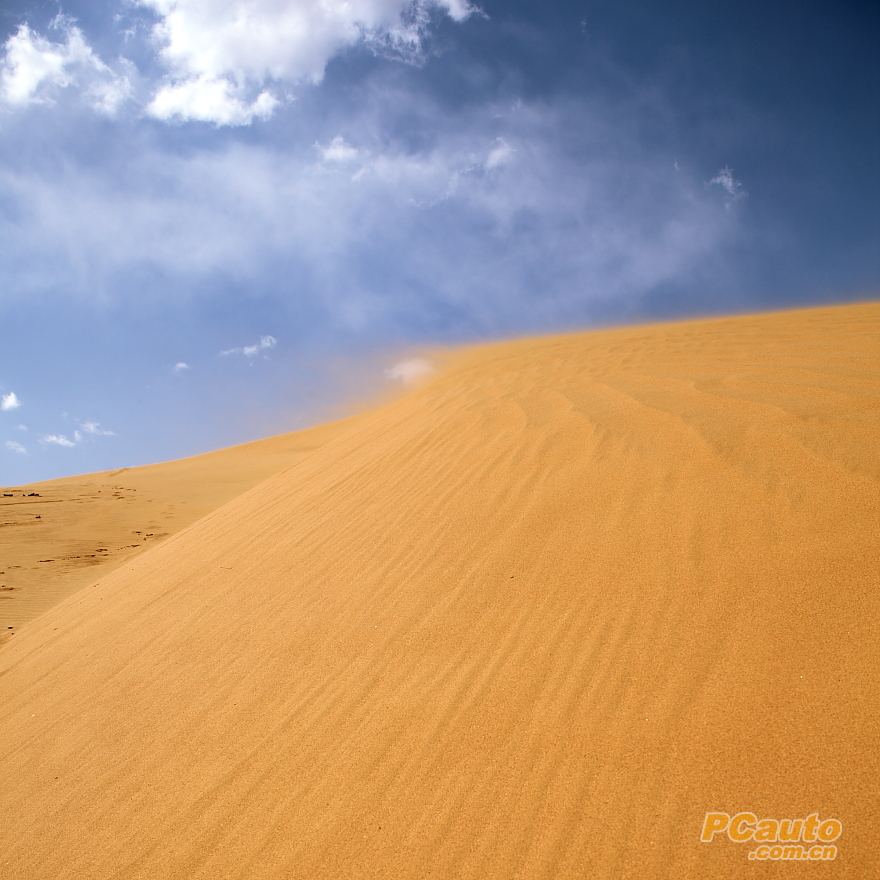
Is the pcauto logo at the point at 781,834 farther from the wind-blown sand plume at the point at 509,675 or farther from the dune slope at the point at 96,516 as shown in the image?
the dune slope at the point at 96,516

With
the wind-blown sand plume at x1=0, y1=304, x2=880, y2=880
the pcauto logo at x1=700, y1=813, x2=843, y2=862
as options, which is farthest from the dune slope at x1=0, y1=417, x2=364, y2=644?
the pcauto logo at x1=700, y1=813, x2=843, y2=862

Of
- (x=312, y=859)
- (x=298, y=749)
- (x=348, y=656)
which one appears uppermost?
(x=348, y=656)

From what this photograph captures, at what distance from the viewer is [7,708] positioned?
414cm

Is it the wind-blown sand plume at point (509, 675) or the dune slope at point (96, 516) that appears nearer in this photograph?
the wind-blown sand plume at point (509, 675)

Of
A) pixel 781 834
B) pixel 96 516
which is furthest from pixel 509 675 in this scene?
pixel 96 516

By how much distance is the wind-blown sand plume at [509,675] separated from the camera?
2.12 meters

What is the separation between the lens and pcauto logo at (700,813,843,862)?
1.83 metres

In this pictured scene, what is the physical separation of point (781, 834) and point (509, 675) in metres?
1.16

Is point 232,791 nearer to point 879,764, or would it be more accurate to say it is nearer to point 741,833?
point 741,833

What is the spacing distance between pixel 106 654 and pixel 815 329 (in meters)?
8.95

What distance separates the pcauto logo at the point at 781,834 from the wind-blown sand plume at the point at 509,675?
0.03 m

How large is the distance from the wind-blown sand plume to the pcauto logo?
0.03 meters

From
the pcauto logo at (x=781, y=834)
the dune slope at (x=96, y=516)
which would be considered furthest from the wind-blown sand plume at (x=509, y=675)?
the dune slope at (x=96, y=516)

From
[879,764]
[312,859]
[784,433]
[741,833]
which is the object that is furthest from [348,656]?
[784,433]
